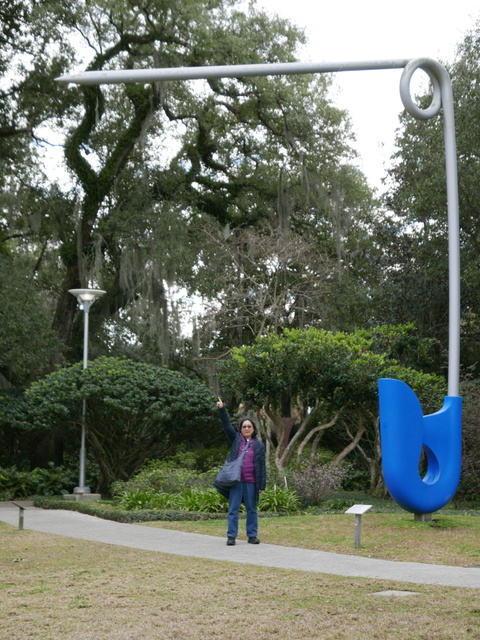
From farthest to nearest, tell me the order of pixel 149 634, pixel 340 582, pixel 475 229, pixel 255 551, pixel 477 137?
pixel 475 229, pixel 477 137, pixel 255 551, pixel 340 582, pixel 149 634

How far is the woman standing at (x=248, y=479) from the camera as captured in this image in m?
9.45

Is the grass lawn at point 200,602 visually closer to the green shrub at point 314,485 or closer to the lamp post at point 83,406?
the green shrub at point 314,485

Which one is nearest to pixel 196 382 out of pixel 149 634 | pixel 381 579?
pixel 381 579

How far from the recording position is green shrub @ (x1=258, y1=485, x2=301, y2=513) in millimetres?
13016

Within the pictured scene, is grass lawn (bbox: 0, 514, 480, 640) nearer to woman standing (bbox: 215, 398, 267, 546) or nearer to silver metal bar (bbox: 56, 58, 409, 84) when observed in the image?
woman standing (bbox: 215, 398, 267, 546)

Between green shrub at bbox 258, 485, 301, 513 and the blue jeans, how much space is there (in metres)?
3.49

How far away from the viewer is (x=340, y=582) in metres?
6.59

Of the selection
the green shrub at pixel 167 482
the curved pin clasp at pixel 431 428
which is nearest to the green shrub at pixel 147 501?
the green shrub at pixel 167 482

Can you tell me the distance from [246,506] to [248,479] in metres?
0.32

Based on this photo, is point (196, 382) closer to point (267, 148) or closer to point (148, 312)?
point (148, 312)

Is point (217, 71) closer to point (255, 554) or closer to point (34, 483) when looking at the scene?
point (255, 554)

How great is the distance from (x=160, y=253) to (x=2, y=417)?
5885 millimetres

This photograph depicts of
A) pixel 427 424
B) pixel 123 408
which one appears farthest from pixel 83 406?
pixel 427 424

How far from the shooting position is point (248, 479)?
9.57 metres
